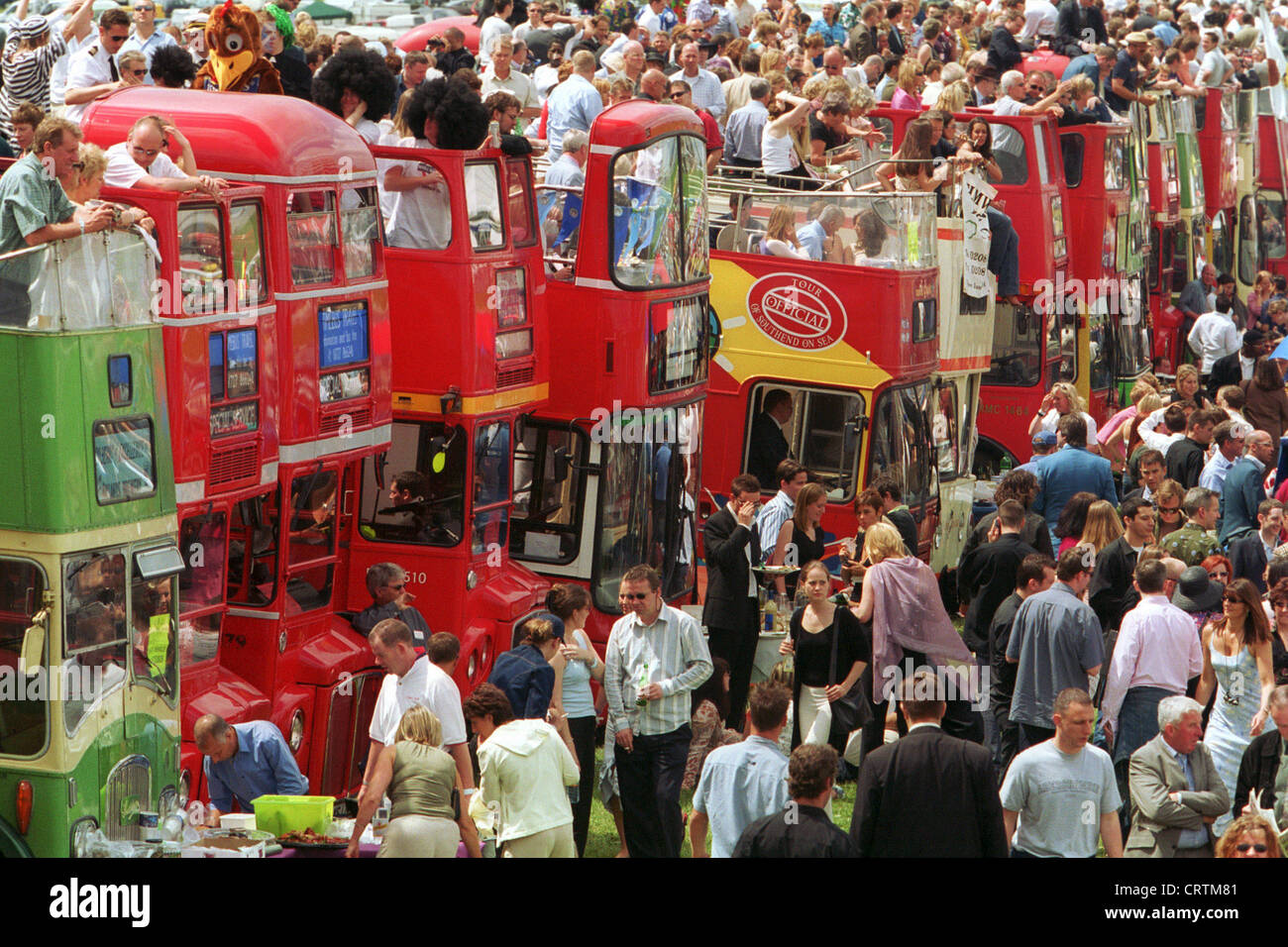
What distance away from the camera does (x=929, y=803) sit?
8.21 meters

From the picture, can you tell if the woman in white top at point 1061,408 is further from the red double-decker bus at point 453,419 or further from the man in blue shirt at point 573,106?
the red double-decker bus at point 453,419

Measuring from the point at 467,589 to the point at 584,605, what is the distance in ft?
5.21

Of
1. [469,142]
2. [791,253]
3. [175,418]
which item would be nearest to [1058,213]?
[791,253]

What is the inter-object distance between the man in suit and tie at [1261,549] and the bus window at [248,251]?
6601 mm

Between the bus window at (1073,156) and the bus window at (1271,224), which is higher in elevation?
the bus window at (1073,156)

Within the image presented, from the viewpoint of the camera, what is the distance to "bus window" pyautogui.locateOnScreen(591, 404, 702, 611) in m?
13.2

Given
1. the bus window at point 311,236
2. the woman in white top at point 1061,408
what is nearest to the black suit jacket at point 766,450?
the woman in white top at point 1061,408

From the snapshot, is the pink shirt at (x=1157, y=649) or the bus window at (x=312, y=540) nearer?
the pink shirt at (x=1157, y=649)

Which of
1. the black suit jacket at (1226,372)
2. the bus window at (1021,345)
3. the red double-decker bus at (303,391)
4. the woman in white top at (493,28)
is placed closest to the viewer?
the red double-decker bus at (303,391)

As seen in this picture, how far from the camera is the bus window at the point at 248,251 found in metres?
10.5

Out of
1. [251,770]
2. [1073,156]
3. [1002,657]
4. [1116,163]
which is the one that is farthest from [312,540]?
[1116,163]

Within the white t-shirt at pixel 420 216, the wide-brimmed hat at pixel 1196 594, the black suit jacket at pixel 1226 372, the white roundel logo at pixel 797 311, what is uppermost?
the white t-shirt at pixel 420 216

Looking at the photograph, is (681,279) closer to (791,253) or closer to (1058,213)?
(791,253)

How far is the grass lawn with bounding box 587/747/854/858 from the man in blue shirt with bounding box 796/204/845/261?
14.9 feet
